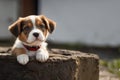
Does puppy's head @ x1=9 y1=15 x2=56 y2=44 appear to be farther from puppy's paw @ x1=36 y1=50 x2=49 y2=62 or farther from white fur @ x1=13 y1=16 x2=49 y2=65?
puppy's paw @ x1=36 y1=50 x2=49 y2=62

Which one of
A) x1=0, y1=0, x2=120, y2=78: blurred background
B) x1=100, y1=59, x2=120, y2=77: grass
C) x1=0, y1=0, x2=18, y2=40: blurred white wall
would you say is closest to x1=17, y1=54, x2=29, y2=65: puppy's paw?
x1=100, y1=59, x2=120, y2=77: grass

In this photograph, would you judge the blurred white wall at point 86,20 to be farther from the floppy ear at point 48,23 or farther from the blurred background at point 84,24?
the floppy ear at point 48,23

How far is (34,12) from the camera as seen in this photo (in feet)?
49.6

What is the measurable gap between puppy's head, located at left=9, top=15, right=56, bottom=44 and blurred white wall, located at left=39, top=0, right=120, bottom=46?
342 inches

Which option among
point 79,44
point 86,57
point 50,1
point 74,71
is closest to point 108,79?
point 86,57

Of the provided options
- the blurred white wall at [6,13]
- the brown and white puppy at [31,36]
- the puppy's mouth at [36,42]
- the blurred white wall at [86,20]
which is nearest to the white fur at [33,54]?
the brown and white puppy at [31,36]

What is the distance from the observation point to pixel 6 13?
50.0 feet

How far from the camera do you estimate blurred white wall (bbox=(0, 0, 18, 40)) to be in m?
15.1

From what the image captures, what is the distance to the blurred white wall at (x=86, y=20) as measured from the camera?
13.8 m

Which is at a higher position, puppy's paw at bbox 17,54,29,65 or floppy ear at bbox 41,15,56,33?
floppy ear at bbox 41,15,56,33

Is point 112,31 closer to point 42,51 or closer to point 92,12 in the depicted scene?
point 92,12

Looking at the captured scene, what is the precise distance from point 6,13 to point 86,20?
8.61ft

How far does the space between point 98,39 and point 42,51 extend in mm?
8771

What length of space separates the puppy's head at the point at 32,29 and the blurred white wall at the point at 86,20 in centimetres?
870
